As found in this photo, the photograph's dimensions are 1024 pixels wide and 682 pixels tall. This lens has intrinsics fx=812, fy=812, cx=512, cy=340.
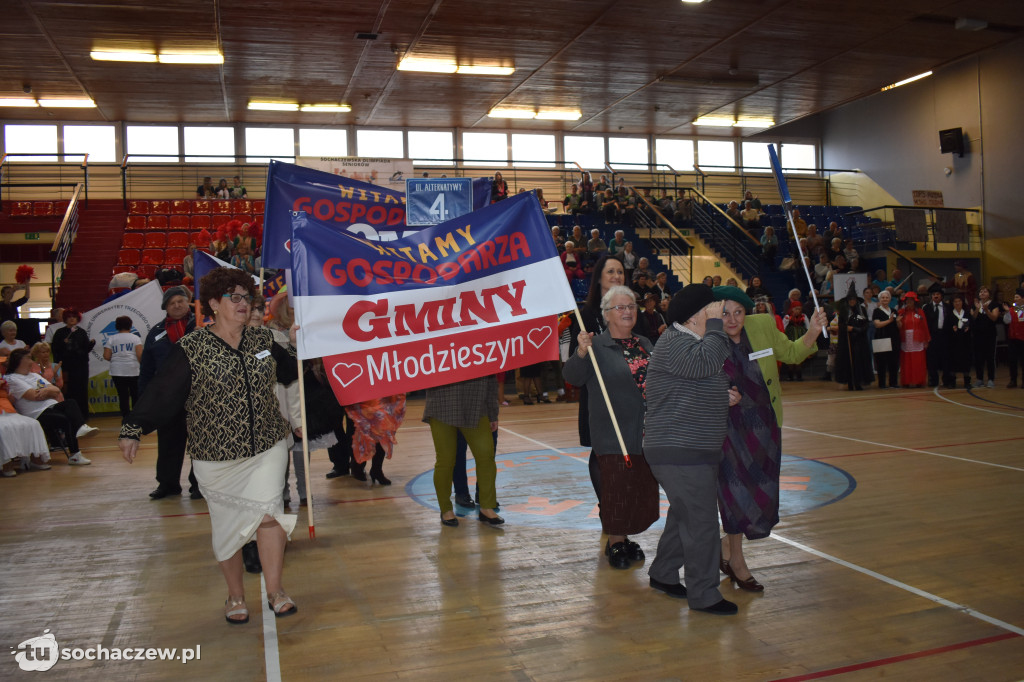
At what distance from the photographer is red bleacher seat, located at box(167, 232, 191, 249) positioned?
61.7 ft

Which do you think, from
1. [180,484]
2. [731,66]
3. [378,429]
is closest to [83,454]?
[180,484]

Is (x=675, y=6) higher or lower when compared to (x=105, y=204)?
higher

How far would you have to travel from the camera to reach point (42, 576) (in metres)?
4.88

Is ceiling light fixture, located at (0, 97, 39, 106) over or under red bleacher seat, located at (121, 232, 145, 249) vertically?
over

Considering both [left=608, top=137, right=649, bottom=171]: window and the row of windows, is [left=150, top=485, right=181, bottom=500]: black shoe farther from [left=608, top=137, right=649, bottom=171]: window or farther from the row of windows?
[left=608, top=137, right=649, bottom=171]: window

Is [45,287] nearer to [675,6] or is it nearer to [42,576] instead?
[675,6]

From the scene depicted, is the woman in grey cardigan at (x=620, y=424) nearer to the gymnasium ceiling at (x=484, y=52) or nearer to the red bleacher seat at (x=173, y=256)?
the gymnasium ceiling at (x=484, y=52)

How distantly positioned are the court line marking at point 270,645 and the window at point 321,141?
22.5m

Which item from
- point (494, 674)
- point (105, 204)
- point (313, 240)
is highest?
point (105, 204)

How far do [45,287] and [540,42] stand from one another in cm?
1356

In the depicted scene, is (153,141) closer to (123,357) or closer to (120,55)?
(120,55)

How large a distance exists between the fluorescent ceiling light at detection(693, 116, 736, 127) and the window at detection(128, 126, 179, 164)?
15.9 meters

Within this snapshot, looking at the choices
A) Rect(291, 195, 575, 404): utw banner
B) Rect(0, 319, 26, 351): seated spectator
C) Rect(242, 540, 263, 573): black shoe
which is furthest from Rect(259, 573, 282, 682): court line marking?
Rect(0, 319, 26, 351): seated spectator

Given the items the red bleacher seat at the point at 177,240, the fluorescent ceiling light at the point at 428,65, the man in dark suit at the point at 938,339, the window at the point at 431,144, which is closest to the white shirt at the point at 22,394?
the red bleacher seat at the point at 177,240
